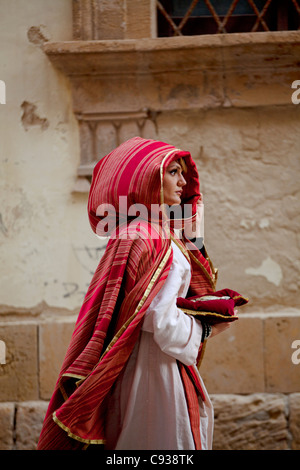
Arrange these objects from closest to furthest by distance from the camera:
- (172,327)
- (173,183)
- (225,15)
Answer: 1. (172,327)
2. (173,183)
3. (225,15)

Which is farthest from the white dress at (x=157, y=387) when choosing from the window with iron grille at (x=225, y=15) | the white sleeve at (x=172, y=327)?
the window with iron grille at (x=225, y=15)

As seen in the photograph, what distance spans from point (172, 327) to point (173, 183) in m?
0.61

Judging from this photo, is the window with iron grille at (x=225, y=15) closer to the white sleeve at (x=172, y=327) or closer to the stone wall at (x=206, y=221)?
the stone wall at (x=206, y=221)

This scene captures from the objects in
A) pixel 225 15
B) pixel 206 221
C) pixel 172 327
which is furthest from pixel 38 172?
pixel 172 327

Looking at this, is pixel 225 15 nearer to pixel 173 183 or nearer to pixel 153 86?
pixel 153 86

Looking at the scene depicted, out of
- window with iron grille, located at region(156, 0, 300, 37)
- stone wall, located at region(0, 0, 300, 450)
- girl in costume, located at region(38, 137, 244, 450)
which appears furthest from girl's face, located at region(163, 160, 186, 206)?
window with iron grille, located at region(156, 0, 300, 37)

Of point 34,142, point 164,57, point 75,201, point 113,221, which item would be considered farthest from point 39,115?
point 113,221

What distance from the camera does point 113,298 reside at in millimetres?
2051

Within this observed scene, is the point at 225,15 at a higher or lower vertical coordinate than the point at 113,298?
higher

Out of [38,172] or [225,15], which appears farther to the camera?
[225,15]

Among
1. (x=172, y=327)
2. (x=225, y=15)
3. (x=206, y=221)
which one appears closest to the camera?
(x=172, y=327)

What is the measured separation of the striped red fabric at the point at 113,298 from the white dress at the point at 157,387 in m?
0.05

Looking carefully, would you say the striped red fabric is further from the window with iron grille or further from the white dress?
the window with iron grille

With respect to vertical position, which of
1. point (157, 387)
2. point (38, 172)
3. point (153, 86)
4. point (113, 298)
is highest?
point (153, 86)
